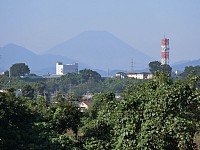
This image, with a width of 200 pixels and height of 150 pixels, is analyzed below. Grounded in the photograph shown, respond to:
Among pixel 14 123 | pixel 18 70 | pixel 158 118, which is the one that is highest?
pixel 18 70

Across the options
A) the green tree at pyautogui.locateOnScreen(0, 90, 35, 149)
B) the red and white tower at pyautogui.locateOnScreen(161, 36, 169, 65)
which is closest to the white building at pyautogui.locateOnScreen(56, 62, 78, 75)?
the red and white tower at pyautogui.locateOnScreen(161, 36, 169, 65)

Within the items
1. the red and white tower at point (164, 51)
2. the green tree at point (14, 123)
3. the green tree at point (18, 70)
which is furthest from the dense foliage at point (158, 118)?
the red and white tower at point (164, 51)

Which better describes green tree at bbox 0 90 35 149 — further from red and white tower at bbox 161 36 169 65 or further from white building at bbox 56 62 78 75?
white building at bbox 56 62 78 75

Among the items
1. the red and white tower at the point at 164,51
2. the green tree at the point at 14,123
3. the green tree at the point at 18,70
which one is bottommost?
the green tree at the point at 14,123

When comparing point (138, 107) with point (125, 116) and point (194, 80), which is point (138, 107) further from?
point (194, 80)

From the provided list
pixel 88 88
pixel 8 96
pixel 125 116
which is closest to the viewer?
pixel 125 116

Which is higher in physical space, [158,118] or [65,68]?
[65,68]

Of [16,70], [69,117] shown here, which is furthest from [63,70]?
[69,117]

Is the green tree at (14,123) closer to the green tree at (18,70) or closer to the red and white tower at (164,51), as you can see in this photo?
the green tree at (18,70)

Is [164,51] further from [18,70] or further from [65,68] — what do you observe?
[65,68]

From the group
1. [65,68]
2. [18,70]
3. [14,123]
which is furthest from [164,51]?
[14,123]

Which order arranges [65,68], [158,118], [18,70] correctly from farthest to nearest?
1. [65,68]
2. [18,70]
3. [158,118]

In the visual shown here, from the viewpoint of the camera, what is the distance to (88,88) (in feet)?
207

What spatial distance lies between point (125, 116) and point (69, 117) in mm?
4506
